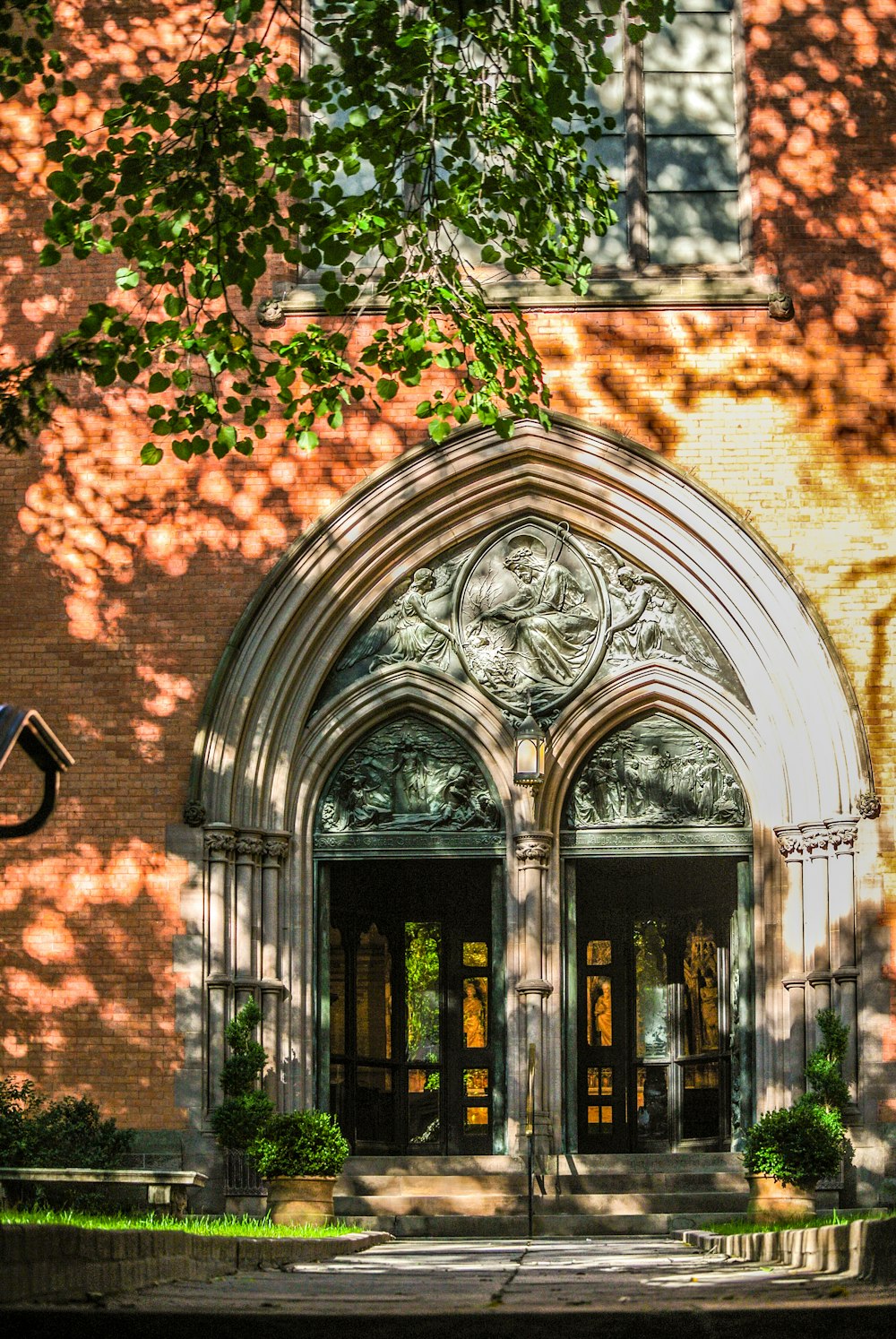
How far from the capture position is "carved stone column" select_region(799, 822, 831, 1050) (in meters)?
12.3

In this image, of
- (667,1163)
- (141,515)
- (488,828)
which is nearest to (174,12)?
(141,515)

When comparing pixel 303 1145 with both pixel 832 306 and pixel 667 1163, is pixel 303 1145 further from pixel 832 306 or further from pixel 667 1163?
pixel 832 306

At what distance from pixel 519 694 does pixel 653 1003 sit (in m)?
2.53

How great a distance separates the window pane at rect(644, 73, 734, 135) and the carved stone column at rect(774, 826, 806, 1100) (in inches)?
212

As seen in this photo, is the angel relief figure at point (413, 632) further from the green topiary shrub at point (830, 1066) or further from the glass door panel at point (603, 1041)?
the green topiary shrub at point (830, 1066)

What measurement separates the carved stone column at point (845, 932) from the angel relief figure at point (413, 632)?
308 cm

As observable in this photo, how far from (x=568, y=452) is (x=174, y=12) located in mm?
4463

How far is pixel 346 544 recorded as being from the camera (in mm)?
12922

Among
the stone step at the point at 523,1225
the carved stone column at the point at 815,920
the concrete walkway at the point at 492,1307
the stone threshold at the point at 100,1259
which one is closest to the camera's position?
the concrete walkway at the point at 492,1307

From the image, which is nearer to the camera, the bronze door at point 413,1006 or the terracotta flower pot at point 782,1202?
the terracotta flower pot at point 782,1202

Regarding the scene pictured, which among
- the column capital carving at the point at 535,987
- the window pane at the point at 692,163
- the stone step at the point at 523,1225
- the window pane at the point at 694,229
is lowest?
the stone step at the point at 523,1225

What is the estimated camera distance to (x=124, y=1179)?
1044cm

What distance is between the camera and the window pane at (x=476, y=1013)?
13266mm

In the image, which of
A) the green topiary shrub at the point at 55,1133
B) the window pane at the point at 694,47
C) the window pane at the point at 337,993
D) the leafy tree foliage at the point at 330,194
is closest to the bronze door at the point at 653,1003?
the window pane at the point at 337,993
